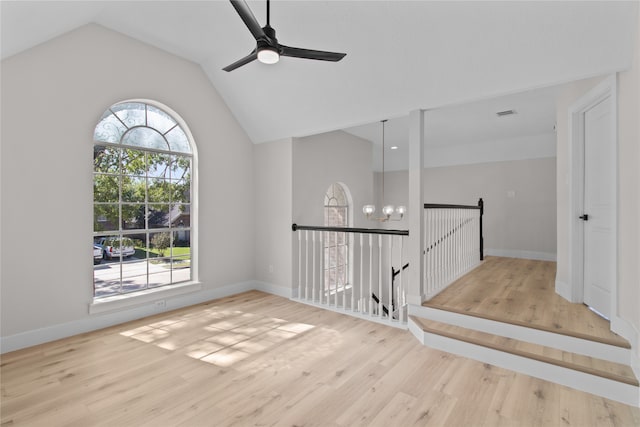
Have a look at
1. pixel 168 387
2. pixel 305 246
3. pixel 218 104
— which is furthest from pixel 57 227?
pixel 305 246

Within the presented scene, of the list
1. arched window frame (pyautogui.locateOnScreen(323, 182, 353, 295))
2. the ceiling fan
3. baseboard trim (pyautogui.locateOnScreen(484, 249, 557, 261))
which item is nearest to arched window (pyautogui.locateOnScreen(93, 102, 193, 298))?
the ceiling fan

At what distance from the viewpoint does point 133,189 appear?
3.76 meters

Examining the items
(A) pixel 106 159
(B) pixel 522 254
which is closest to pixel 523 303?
(B) pixel 522 254

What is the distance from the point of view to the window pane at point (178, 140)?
4.09 meters

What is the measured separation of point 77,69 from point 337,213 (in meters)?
4.50

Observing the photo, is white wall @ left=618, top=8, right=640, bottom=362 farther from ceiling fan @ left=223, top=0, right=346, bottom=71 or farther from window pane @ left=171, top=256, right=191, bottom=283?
window pane @ left=171, top=256, right=191, bottom=283

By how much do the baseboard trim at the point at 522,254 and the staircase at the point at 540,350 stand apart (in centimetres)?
430

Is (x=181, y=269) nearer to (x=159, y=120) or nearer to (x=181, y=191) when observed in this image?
(x=181, y=191)

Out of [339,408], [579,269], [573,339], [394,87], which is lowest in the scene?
[339,408]

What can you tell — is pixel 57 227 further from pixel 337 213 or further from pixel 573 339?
pixel 573 339

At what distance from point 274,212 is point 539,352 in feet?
11.8

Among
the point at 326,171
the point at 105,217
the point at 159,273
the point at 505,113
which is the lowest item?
the point at 159,273

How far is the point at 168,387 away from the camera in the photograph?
7.57 ft

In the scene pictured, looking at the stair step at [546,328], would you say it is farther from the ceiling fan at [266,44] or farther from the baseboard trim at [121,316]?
the ceiling fan at [266,44]
